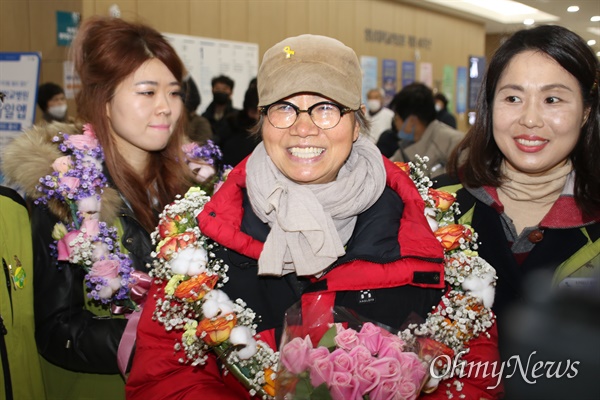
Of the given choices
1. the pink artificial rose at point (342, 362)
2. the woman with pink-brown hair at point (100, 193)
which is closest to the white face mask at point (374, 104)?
the woman with pink-brown hair at point (100, 193)

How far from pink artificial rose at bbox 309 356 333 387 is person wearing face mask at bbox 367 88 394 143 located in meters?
7.57

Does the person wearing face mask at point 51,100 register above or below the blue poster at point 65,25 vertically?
below

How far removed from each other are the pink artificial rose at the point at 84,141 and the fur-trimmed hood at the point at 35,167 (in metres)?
0.06

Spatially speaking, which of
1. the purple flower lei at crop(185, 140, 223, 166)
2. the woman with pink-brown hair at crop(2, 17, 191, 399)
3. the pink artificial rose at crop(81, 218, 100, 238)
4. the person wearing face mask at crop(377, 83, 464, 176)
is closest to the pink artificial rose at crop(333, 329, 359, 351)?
the woman with pink-brown hair at crop(2, 17, 191, 399)

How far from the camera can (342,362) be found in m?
1.27

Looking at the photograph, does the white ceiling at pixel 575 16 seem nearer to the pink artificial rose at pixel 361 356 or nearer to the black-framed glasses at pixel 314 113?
the black-framed glasses at pixel 314 113

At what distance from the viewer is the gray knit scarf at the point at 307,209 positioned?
5.44 feet

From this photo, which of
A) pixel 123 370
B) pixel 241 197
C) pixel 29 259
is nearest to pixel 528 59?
pixel 241 197

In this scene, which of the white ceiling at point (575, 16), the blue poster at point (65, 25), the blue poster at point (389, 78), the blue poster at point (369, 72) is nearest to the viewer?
the white ceiling at point (575, 16)

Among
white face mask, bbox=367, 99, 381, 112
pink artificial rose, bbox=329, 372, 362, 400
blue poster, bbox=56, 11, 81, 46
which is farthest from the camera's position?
white face mask, bbox=367, 99, 381, 112

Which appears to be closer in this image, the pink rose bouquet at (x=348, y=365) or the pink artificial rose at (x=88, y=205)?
the pink rose bouquet at (x=348, y=365)

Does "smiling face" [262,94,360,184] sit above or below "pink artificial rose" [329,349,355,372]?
above

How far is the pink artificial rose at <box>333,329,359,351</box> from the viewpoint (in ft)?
4.30

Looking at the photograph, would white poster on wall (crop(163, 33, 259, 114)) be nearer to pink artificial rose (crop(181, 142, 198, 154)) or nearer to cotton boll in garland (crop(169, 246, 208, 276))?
pink artificial rose (crop(181, 142, 198, 154))
